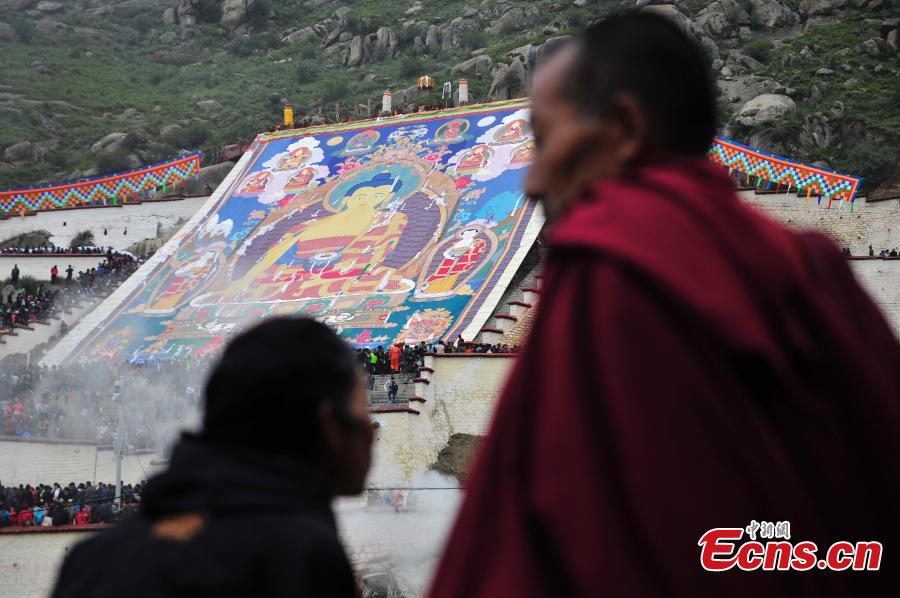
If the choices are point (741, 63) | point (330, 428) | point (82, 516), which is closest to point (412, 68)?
point (741, 63)

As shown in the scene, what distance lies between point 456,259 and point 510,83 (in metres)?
15.8

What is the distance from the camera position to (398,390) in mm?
17500

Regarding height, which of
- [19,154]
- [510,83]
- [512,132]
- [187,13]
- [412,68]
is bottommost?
[19,154]

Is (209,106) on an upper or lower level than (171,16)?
lower

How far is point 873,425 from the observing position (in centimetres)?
179

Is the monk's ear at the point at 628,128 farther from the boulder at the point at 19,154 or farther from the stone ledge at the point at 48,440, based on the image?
the boulder at the point at 19,154

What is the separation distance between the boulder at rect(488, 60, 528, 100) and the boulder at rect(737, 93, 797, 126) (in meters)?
6.47

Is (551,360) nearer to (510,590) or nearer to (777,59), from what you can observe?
(510,590)

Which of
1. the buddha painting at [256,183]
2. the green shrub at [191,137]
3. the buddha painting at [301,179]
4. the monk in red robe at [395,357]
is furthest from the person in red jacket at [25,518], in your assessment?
the green shrub at [191,137]

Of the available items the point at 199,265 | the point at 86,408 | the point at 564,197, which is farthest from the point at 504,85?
the point at 564,197

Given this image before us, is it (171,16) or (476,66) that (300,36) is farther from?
(476,66)

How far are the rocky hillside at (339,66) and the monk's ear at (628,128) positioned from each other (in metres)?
31.8

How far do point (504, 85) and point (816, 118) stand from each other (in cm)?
916

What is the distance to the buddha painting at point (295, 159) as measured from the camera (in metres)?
27.5
